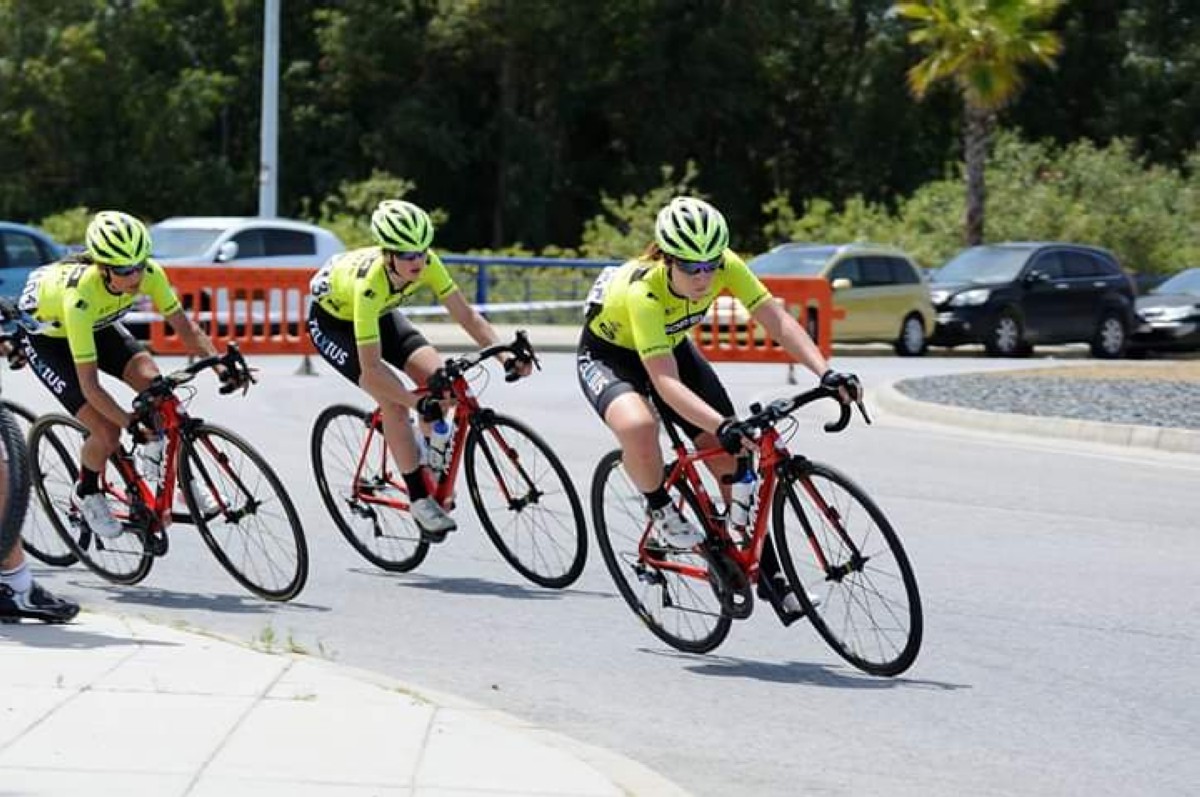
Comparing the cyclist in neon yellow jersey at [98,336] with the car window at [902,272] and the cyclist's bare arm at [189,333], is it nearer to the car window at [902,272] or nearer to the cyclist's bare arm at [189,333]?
the cyclist's bare arm at [189,333]

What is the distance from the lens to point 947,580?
36.6 ft

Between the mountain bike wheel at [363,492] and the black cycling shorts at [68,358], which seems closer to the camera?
the black cycling shorts at [68,358]

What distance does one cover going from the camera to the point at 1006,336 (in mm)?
32656

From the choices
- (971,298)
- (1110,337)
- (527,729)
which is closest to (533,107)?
(1110,337)

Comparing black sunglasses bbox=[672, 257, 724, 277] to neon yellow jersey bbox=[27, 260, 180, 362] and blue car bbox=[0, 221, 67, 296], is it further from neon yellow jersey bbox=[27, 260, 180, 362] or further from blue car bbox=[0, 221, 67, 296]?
blue car bbox=[0, 221, 67, 296]

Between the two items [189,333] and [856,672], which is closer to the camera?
[856,672]

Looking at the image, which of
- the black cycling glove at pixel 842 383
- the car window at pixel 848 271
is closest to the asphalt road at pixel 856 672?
the black cycling glove at pixel 842 383

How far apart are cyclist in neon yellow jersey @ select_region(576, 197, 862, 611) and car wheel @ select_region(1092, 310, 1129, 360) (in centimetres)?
2488

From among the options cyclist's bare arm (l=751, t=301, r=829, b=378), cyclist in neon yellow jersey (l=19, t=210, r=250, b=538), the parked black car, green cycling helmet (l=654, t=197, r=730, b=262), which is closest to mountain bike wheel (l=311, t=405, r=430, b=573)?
cyclist in neon yellow jersey (l=19, t=210, r=250, b=538)

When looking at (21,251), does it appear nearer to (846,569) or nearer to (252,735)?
(846,569)

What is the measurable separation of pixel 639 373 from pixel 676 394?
71 centimetres

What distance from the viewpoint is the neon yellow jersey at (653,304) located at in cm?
891

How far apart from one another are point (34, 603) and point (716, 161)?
54453 millimetres

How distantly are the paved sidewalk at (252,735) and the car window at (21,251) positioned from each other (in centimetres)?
2062
